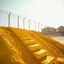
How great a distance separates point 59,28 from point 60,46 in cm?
3322

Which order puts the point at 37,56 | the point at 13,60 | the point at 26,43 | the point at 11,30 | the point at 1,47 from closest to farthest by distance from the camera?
the point at 13,60
the point at 1,47
the point at 37,56
the point at 26,43
the point at 11,30

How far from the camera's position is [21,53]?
5.88 metres

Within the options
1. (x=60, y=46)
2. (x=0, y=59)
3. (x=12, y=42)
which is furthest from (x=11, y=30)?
(x=60, y=46)

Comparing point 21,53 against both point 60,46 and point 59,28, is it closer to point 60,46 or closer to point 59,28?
point 60,46

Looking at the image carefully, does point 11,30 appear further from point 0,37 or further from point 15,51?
point 15,51

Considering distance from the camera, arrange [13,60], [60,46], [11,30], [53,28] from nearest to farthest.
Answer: [13,60] → [11,30] → [60,46] → [53,28]

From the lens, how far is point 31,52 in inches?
243

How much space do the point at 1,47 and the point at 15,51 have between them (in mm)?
540

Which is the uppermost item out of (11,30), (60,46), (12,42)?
(11,30)

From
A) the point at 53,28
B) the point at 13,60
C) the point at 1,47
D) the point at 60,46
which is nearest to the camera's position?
the point at 13,60

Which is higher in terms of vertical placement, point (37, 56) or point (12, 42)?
point (12, 42)

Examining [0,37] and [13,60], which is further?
[0,37]

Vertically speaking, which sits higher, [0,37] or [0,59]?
[0,37]

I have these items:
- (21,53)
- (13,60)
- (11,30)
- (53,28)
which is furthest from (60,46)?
(53,28)
